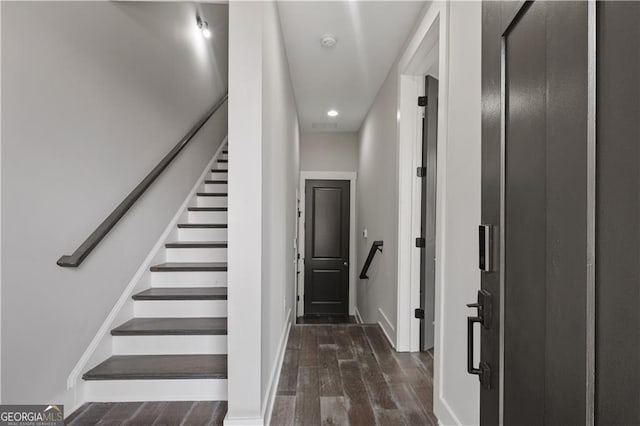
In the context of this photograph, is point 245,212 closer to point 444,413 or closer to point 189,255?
point 444,413

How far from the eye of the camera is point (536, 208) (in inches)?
25.6

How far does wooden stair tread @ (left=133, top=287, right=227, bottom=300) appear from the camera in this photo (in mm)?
2387

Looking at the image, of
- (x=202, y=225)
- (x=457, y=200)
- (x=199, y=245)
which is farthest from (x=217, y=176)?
(x=457, y=200)

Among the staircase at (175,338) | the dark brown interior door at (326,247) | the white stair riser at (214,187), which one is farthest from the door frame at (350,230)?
the staircase at (175,338)

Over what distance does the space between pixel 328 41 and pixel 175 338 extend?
2566 millimetres

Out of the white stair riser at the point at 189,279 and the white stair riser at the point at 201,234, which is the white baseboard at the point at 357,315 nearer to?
the white stair riser at the point at 201,234

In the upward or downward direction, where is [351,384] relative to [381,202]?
downward

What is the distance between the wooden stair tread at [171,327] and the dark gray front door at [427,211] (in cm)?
164

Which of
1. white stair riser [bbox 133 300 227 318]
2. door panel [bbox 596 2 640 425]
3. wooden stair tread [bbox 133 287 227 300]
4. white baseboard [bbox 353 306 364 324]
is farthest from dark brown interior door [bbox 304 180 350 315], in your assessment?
door panel [bbox 596 2 640 425]

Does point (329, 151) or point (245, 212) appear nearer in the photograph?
point (245, 212)

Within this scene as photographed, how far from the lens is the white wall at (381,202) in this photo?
9.80 feet

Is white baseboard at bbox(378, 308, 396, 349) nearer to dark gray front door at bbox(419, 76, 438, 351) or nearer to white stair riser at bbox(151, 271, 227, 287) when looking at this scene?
dark gray front door at bbox(419, 76, 438, 351)

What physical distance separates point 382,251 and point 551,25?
2983mm

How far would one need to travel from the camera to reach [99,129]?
207cm
